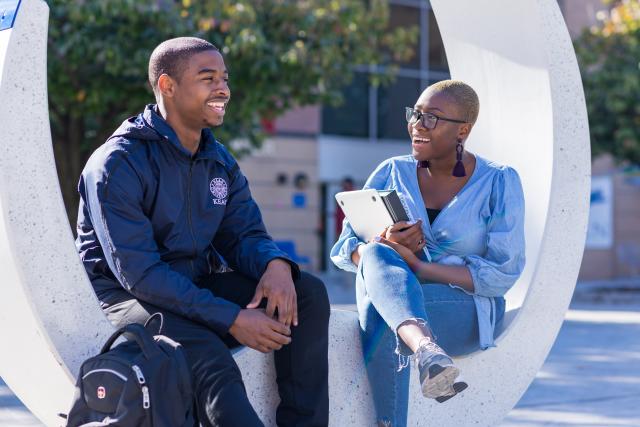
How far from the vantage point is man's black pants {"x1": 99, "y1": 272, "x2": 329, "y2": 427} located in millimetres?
3373

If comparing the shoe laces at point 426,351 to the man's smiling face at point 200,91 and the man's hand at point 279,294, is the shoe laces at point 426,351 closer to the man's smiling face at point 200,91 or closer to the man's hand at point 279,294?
the man's hand at point 279,294

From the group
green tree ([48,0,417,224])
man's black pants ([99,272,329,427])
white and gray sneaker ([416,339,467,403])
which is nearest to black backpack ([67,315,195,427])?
man's black pants ([99,272,329,427])

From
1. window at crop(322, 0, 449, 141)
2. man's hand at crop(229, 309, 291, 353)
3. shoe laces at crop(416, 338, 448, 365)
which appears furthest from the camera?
window at crop(322, 0, 449, 141)

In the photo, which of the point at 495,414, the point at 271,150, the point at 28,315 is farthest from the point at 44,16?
the point at 271,150

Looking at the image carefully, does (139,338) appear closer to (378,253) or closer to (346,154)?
(378,253)

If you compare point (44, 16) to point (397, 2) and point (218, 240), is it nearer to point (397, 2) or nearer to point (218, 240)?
point (218, 240)

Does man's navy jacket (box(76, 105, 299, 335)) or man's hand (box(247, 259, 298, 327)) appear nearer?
man's navy jacket (box(76, 105, 299, 335))

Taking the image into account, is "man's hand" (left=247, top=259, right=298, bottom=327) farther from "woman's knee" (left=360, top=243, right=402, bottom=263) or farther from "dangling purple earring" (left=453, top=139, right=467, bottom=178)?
"dangling purple earring" (left=453, top=139, right=467, bottom=178)

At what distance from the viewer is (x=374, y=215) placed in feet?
13.8

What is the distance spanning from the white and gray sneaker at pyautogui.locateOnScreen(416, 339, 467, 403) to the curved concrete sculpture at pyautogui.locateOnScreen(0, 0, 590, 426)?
51 centimetres

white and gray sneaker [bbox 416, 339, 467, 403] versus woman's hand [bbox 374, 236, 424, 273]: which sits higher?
woman's hand [bbox 374, 236, 424, 273]

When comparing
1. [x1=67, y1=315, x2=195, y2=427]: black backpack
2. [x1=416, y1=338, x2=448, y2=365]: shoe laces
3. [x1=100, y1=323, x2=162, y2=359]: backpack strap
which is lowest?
[x1=416, y1=338, x2=448, y2=365]: shoe laces

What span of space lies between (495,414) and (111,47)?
7.03 meters

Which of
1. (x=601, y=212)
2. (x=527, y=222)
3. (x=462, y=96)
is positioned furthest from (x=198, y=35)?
(x=601, y=212)
